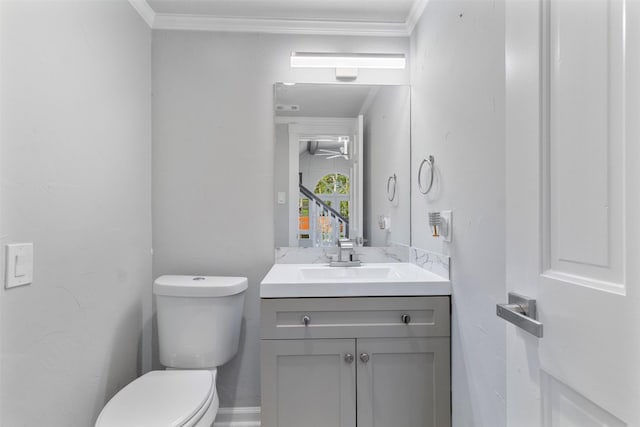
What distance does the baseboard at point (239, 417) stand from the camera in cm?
181

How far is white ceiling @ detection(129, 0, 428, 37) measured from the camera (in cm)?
171

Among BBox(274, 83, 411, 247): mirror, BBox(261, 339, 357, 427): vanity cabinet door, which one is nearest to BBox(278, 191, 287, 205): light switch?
BBox(274, 83, 411, 247): mirror

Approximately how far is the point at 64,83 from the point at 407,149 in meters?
1.56

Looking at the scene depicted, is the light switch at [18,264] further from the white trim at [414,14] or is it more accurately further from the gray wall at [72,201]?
the white trim at [414,14]

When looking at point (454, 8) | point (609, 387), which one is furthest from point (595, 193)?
point (454, 8)

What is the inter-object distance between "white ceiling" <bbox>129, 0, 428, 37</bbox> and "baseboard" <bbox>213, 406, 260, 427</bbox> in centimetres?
212

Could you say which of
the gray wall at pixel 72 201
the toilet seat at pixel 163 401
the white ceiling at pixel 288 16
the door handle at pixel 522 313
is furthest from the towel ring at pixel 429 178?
the gray wall at pixel 72 201

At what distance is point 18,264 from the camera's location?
982 mm

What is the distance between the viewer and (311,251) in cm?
192

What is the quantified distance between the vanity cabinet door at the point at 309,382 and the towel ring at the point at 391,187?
33.5 inches

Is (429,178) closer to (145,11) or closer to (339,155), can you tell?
(339,155)

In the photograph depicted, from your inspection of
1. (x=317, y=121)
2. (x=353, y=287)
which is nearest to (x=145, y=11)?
(x=317, y=121)

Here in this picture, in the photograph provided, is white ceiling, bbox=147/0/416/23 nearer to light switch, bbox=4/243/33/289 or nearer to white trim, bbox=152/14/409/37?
white trim, bbox=152/14/409/37

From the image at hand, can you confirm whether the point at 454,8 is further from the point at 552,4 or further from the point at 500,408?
the point at 500,408
